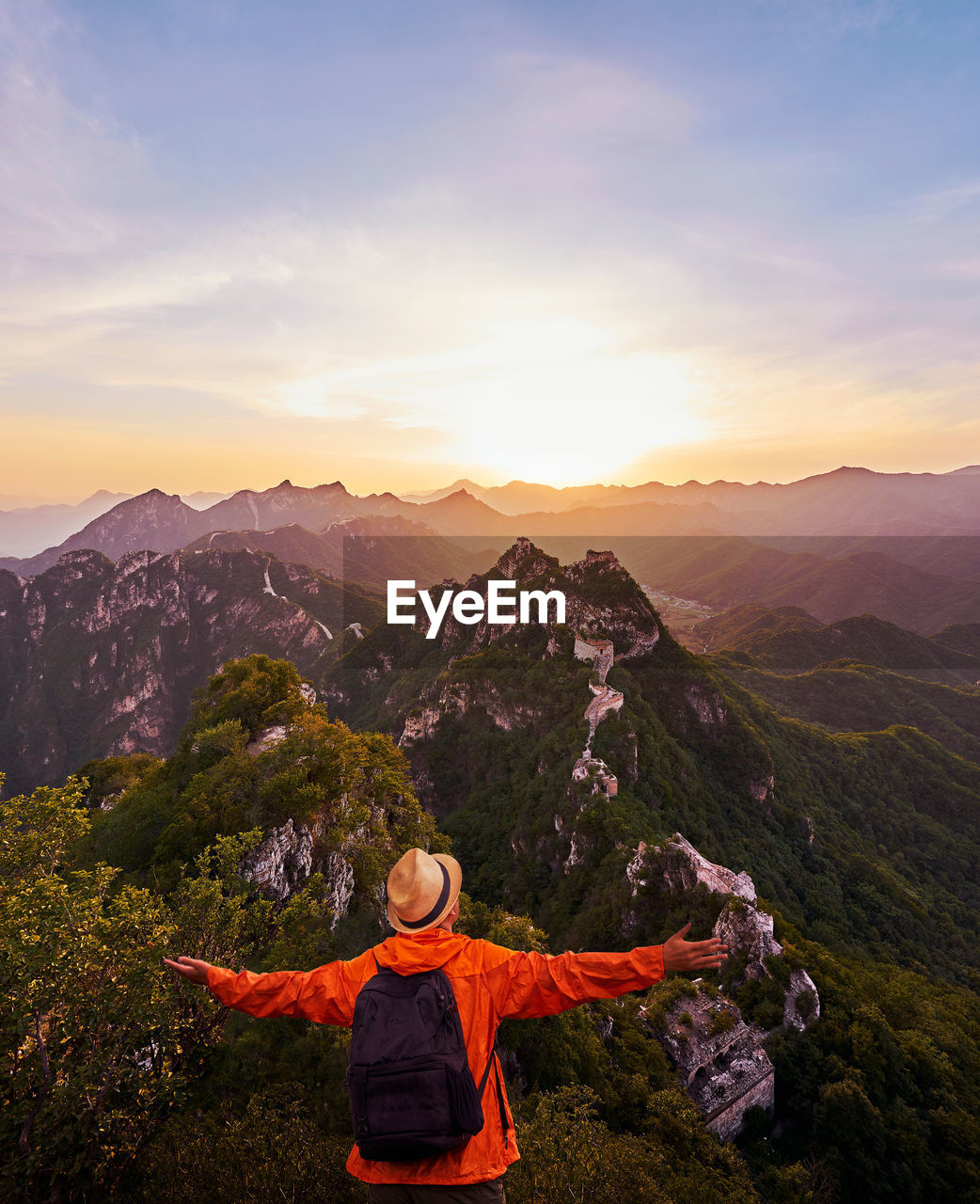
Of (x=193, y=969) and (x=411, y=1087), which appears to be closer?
(x=411, y=1087)

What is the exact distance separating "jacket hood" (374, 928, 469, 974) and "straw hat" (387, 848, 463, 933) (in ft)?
0.27

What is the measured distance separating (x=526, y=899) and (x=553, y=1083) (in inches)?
1110

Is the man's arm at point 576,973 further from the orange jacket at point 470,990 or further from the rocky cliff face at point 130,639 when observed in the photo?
the rocky cliff face at point 130,639

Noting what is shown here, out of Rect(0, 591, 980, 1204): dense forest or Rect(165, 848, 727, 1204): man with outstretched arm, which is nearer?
Rect(165, 848, 727, 1204): man with outstretched arm

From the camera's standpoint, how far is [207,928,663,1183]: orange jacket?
414 centimetres

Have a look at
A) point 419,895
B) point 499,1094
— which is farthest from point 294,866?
point 419,895

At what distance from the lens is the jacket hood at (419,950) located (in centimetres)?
430

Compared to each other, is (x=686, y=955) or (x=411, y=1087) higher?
(x=686, y=955)

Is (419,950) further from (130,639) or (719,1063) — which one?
(130,639)

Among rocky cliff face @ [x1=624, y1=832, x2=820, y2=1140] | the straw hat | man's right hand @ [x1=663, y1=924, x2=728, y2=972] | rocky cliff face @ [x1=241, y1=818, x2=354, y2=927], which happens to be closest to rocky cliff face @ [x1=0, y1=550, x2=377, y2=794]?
rocky cliff face @ [x1=241, y1=818, x2=354, y2=927]

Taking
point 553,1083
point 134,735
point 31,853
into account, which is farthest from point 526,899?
point 134,735

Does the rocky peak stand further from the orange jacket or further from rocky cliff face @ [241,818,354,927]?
the orange jacket

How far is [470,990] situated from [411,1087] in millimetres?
820

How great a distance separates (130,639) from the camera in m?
167
